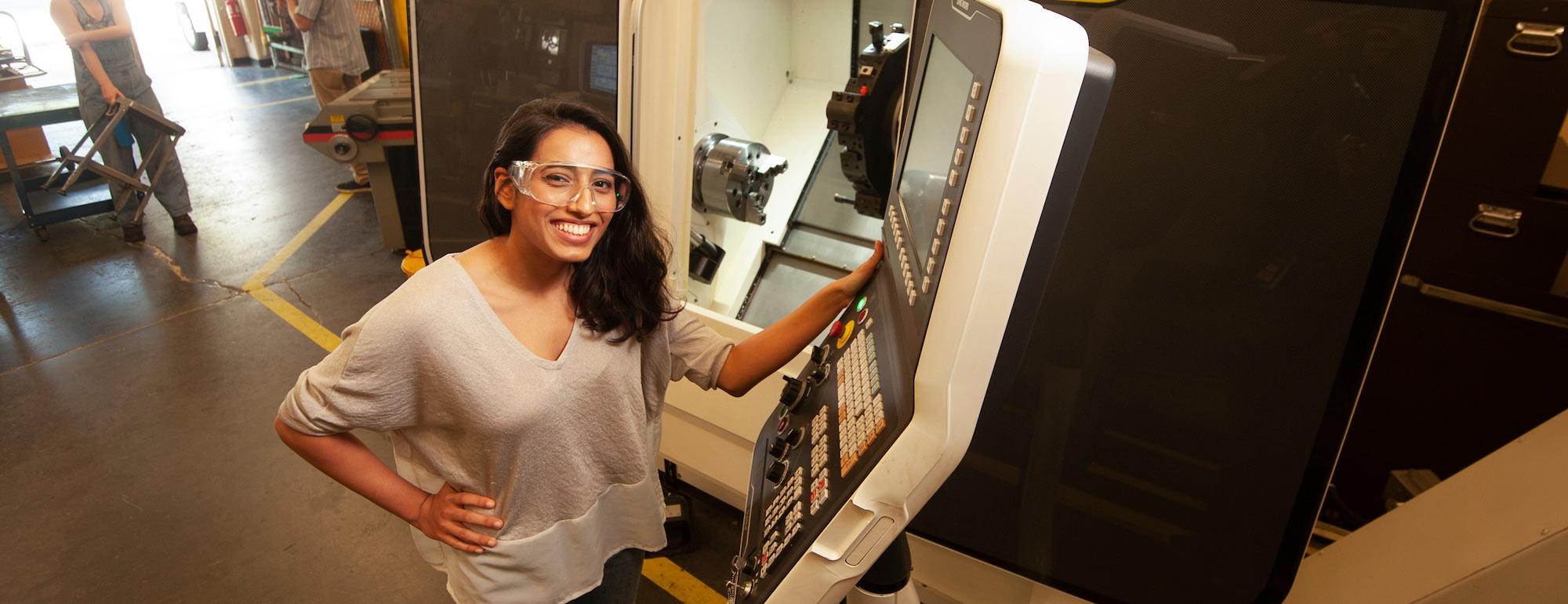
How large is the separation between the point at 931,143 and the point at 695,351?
0.53m

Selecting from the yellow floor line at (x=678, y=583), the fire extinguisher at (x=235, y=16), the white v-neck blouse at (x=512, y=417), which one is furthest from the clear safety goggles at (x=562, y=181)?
the fire extinguisher at (x=235, y=16)

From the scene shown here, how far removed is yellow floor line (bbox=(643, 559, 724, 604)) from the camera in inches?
90.6

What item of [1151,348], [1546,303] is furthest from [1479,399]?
[1151,348]

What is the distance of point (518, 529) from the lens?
4.17 ft

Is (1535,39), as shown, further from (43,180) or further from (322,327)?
(43,180)

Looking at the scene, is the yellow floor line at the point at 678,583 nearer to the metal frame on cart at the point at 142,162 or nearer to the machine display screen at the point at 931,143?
the machine display screen at the point at 931,143

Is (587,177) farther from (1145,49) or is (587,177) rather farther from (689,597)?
(689,597)

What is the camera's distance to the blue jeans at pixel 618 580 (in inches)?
57.7

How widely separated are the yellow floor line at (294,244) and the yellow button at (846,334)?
3.80m

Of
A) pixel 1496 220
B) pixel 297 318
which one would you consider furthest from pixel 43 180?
pixel 1496 220

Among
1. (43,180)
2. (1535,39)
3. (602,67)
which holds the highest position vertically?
(1535,39)

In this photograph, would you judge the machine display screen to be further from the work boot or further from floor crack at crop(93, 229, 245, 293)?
the work boot

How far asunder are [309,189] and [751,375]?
5.00 metres

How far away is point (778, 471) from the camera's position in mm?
1153
